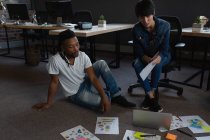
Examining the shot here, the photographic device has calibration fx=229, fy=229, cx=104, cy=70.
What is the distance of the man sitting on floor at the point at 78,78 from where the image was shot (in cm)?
198

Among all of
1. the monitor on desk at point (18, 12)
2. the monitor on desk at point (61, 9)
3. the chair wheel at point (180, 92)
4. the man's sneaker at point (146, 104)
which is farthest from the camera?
the monitor on desk at point (18, 12)

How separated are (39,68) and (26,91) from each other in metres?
1.05

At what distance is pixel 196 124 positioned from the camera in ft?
6.21

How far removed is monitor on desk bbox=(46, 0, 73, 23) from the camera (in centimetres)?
332

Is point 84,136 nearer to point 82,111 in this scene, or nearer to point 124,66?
point 82,111

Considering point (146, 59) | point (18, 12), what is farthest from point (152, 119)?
point (18, 12)

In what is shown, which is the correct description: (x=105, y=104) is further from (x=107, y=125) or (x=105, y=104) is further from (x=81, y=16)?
(x=81, y=16)

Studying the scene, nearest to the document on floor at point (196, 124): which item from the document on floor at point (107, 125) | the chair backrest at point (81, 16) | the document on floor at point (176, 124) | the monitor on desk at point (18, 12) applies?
the document on floor at point (176, 124)

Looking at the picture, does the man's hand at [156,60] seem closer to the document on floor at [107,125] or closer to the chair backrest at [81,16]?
the document on floor at [107,125]

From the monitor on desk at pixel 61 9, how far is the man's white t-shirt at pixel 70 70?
146cm

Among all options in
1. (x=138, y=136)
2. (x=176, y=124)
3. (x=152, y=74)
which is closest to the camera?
(x=138, y=136)

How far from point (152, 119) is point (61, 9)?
227cm

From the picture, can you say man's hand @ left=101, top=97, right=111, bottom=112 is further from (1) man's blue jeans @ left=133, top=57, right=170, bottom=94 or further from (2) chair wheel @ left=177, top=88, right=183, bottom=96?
(2) chair wheel @ left=177, top=88, right=183, bottom=96

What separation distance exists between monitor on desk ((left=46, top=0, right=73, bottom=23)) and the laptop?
209cm
